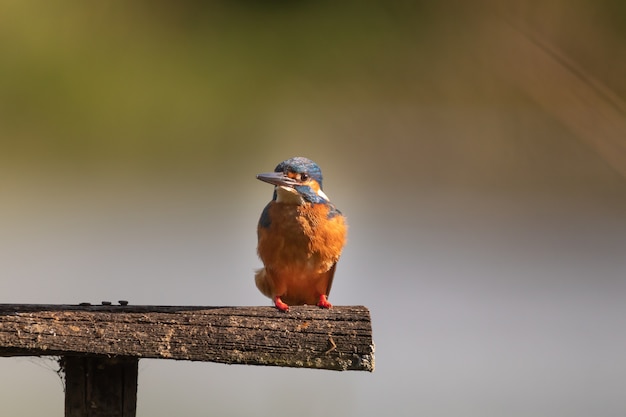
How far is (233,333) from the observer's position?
113cm

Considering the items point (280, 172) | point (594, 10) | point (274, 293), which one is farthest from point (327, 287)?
point (594, 10)

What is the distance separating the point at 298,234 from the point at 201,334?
82 cm

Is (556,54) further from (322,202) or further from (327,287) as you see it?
(327,287)

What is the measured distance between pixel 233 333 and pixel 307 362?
132 millimetres

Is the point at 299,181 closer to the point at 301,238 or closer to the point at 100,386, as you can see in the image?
the point at 301,238

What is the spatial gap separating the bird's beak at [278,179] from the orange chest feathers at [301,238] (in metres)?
0.09

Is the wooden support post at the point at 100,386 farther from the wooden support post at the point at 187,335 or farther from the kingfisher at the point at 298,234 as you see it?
the kingfisher at the point at 298,234

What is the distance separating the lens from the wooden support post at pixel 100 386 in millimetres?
1184

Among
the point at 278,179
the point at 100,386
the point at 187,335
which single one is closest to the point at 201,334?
the point at 187,335

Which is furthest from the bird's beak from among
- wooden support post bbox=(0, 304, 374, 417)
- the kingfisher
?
wooden support post bbox=(0, 304, 374, 417)

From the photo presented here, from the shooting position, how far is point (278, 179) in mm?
1856

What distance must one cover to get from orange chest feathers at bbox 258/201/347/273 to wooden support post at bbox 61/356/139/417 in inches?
30.7

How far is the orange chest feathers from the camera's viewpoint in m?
1.93

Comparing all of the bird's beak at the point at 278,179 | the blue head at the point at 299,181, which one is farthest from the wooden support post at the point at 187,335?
the blue head at the point at 299,181
